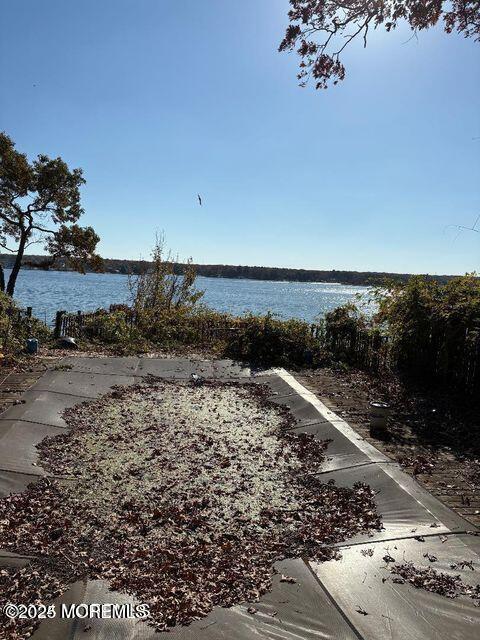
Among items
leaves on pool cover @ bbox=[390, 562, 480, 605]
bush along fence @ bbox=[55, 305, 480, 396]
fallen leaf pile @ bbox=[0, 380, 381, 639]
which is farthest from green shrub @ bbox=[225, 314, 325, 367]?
leaves on pool cover @ bbox=[390, 562, 480, 605]

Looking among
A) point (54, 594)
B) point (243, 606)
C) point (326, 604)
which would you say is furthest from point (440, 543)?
point (54, 594)

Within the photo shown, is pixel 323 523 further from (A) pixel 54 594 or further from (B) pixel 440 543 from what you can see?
(A) pixel 54 594

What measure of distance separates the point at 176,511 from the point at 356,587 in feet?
6.57

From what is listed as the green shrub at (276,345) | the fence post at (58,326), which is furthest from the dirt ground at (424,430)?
the fence post at (58,326)

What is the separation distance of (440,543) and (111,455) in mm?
4127

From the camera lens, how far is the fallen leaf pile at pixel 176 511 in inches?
141

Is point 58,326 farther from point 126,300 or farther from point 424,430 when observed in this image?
point 126,300

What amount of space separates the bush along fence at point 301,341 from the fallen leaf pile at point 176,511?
4013 millimetres

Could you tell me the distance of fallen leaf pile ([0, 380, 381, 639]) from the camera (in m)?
3.59

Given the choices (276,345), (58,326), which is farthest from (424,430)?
(58,326)

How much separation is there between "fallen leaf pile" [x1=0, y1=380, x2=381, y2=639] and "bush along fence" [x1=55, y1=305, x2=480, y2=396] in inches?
158

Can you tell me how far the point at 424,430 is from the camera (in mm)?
7512

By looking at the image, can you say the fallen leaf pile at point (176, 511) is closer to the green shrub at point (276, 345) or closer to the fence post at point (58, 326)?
the green shrub at point (276, 345)

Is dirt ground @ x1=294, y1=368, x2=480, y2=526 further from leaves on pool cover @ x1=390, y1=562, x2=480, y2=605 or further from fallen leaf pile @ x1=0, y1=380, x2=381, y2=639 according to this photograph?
leaves on pool cover @ x1=390, y1=562, x2=480, y2=605
